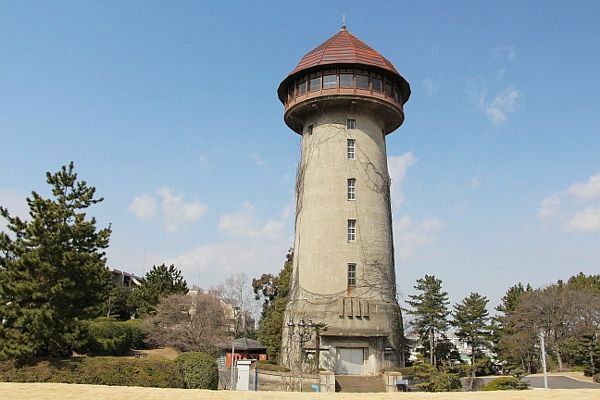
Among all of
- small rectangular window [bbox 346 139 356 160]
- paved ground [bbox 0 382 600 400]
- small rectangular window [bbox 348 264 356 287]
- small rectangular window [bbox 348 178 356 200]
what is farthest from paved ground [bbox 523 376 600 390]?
paved ground [bbox 0 382 600 400]

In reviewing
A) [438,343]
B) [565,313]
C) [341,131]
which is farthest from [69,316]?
[565,313]

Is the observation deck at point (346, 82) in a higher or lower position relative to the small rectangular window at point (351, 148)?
higher

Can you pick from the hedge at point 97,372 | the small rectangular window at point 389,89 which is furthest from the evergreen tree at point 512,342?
the hedge at point 97,372

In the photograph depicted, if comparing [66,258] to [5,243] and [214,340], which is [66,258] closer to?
[5,243]

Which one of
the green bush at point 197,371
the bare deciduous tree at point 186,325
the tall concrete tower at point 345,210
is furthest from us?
the bare deciduous tree at point 186,325

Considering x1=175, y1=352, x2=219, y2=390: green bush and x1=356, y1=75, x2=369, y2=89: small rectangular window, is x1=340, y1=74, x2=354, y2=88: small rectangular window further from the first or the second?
x1=175, y1=352, x2=219, y2=390: green bush

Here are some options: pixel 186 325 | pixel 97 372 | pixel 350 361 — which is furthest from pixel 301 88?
pixel 186 325

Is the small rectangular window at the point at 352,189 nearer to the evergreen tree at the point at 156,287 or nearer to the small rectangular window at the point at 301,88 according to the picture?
the small rectangular window at the point at 301,88

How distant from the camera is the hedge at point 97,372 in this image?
54.2ft

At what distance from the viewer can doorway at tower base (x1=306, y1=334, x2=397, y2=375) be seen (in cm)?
2519

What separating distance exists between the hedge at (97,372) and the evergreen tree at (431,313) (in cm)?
2417

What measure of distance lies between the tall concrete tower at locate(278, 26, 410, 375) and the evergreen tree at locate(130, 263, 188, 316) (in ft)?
51.7

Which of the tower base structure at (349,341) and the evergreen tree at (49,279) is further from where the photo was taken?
the tower base structure at (349,341)

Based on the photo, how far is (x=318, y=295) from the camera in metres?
26.4
